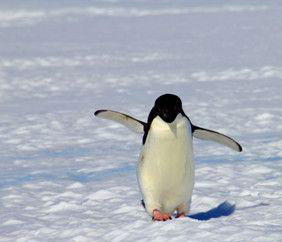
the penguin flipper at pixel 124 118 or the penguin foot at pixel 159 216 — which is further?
the penguin flipper at pixel 124 118

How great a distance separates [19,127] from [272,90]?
3575 mm

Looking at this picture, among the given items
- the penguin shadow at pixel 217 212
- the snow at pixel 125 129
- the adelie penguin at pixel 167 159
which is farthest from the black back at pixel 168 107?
the penguin shadow at pixel 217 212

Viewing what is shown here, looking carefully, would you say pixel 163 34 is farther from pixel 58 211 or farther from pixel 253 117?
pixel 58 211

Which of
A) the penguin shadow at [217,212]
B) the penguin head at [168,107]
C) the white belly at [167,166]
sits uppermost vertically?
the penguin head at [168,107]

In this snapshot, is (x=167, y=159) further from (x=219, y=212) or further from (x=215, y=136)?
(x=219, y=212)

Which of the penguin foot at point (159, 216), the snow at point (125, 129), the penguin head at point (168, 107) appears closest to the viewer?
the penguin head at point (168, 107)

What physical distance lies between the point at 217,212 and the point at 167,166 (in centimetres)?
52

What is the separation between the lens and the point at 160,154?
3967 millimetres

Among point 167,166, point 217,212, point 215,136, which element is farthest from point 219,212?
point 167,166

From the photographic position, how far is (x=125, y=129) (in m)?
7.57

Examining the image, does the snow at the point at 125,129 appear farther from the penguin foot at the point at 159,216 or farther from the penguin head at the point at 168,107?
the penguin head at the point at 168,107

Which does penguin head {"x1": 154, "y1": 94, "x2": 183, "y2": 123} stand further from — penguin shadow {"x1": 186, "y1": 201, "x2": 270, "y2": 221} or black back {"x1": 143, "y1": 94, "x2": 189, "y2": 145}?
penguin shadow {"x1": 186, "y1": 201, "x2": 270, "y2": 221}

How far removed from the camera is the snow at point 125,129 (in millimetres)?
4180

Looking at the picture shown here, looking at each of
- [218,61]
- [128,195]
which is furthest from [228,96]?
[128,195]
